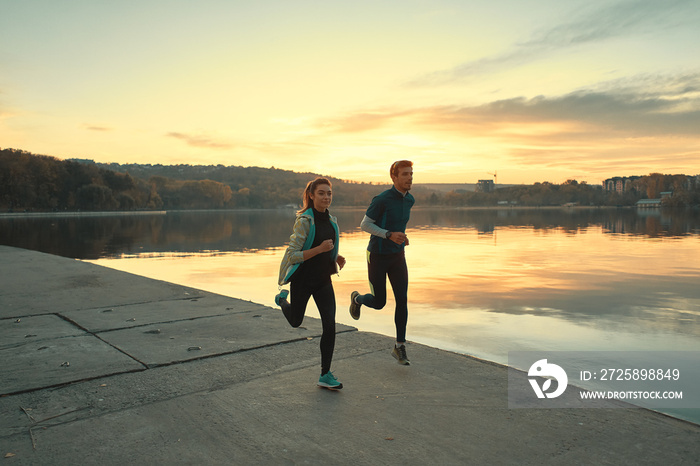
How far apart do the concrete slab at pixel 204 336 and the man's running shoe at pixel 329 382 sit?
1497 millimetres

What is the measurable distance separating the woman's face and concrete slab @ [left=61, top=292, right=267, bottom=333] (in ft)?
11.6

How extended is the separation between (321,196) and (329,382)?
1.55 metres

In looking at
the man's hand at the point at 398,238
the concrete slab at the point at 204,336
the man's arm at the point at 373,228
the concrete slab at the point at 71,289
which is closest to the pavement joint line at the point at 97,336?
the concrete slab at the point at 204,336

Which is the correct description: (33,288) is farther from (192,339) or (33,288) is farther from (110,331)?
(192,339)

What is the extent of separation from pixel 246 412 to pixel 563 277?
1150 centimetres

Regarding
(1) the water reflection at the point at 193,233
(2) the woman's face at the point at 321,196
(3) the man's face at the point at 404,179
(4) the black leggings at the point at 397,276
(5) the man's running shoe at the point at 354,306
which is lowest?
(1) the water reflection at the point at 193,233

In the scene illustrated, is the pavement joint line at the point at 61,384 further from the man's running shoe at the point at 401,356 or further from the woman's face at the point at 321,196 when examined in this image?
the man's running shoe at the point at 401,356

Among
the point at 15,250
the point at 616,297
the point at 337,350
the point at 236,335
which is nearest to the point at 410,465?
the point at 337,350

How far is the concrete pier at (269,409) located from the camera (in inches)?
130

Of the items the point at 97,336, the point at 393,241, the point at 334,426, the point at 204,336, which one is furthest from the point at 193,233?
the point at 334,426

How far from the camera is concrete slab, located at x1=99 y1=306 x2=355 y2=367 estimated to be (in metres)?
5.52

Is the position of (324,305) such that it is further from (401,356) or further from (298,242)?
(401,356)

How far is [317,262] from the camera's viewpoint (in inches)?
181

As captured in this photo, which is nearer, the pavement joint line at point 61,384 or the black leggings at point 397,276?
the pavement joint line at point 61,384
